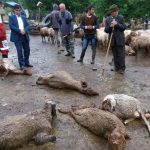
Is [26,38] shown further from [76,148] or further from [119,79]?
[76,148]

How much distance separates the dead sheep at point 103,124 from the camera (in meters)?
5.63

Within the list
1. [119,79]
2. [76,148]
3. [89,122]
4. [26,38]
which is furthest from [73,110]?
[26,38]

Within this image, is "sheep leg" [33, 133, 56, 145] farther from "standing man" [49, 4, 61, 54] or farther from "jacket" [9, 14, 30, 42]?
"standing man" [49, 4, 61, 54]

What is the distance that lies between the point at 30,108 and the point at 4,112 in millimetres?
577

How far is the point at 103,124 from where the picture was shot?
20.4 ft

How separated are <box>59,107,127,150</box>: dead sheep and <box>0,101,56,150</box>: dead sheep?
70cm

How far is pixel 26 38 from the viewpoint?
38.0ft

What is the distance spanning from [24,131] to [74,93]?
10.7ft

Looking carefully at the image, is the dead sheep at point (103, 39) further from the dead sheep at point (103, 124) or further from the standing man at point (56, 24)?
the dead sheep at point (103, 124)

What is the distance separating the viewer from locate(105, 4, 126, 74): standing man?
10.9 meters

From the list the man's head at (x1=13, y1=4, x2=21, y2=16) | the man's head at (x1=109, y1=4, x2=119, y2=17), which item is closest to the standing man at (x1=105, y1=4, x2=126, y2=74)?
the man's head at (x1=109, y1=4, x2=119, y2=17)

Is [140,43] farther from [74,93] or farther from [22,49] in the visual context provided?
[74,93]

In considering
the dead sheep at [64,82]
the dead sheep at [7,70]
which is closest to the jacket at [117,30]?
the dead sheep at [64,82]

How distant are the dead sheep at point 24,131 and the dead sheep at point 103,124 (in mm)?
699
